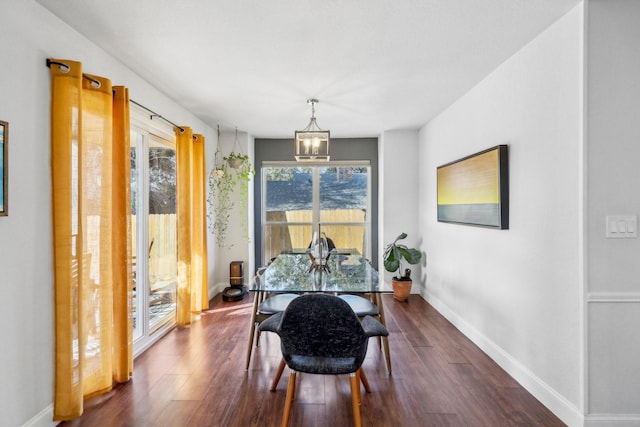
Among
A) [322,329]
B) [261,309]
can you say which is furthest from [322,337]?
[261,309]

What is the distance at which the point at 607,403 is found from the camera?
1.88 meters

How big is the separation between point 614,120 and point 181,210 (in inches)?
146

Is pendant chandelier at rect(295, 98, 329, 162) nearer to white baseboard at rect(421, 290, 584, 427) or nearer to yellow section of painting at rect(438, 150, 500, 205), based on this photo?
yellow section of painting at rect(438, 150, 500, 205)

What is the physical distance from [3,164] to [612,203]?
3.34 m

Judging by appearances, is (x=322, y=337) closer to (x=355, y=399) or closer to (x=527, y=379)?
(x=355, y=399)

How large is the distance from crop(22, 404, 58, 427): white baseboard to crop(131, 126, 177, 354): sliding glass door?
0.97 m

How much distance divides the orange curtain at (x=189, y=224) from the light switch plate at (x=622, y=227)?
3.61m

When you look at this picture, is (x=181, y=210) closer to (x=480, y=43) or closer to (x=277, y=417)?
(x=277, y=417)

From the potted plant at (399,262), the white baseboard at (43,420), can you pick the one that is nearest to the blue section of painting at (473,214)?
the potted plant at (399,262)

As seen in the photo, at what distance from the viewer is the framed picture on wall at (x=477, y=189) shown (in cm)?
262

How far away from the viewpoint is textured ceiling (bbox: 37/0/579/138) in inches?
76.0

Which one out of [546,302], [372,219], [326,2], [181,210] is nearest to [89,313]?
[181,210]

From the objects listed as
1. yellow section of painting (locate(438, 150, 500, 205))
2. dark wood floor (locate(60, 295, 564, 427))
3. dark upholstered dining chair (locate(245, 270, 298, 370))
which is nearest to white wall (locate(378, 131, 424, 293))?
yellow section of painting (locate(438, 150, 500, 205))

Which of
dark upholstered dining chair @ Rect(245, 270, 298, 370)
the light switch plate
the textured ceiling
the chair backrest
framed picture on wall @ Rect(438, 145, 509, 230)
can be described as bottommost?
dark upholstered dining chair @ Rect(245, 270, 298, 370)
